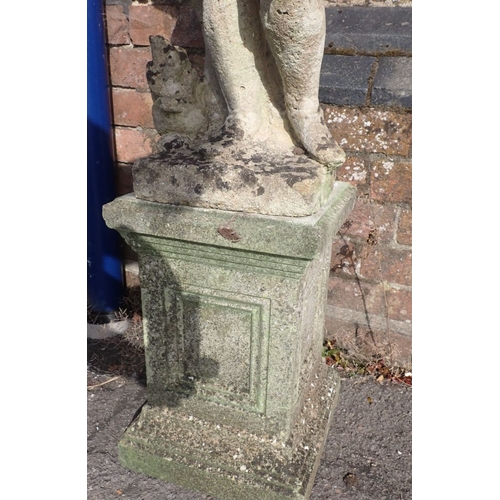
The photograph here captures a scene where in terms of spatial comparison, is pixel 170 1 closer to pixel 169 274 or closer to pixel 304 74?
pixel 304 74

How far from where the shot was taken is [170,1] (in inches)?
89.8

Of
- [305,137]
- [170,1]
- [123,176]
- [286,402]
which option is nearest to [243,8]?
[305,137]

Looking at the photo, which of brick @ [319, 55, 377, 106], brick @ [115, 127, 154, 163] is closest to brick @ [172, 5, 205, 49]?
brick @ [115, 127, 154, 163]

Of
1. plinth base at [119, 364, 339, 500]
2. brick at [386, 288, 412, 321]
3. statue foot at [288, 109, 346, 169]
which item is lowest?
plinth base at [119, 364, 339, 500]

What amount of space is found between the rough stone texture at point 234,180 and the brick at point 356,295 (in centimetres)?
91

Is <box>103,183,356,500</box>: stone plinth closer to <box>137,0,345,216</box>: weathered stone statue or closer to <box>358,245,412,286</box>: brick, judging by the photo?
<box>137,0,345,216</box>: weathered stone statue

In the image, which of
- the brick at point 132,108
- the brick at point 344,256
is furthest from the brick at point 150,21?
the brick at point 344,256

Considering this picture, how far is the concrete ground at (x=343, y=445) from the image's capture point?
1.73 metres

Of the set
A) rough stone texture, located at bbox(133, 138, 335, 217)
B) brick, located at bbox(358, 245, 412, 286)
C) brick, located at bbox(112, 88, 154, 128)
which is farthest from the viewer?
brick, located at bbox(112, 88, 154, 128)

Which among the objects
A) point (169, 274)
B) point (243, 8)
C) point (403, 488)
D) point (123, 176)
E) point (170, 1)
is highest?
point (170, 1)

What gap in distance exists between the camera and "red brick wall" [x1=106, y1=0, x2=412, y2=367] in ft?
6.84

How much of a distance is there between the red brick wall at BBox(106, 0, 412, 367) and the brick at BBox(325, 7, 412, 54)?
0.92ft

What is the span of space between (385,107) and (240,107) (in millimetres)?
789

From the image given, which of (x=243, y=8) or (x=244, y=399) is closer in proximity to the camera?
(x=243, y=8)
